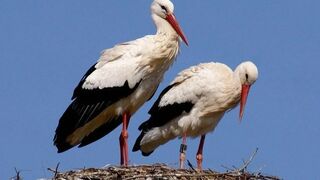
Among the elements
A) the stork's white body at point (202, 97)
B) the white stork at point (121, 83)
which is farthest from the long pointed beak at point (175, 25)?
the stork's white body at point (202, 97)

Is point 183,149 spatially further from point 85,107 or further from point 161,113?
point 85,107

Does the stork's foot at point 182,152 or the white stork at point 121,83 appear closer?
the white stork at point 121,83

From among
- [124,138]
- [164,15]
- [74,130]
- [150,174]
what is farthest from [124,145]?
[150,174]

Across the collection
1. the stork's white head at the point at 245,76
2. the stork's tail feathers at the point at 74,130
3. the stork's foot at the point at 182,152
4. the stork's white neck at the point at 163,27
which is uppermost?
the stork's white neck at the point at 163,27

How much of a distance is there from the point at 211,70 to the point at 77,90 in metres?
1.52

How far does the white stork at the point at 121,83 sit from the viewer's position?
1351 centimetres

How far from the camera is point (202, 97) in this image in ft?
46.4

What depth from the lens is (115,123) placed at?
13.9m

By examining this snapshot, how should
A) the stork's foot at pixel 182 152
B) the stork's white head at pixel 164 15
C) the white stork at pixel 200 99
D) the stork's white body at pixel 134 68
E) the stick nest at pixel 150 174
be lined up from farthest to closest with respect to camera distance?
the white stork at pixel 200 99 → the stork's foot at pixel 182 152 → the stork's white head at pixel 164 15 → the stork's white body at pixel 134 68 → the stick nest at pixel 150 174

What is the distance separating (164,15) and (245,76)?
110 centimetres

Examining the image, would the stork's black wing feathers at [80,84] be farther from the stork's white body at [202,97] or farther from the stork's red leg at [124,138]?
the stork's white body at [202,97]

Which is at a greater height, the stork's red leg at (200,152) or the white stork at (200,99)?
the white stork at (200,99)

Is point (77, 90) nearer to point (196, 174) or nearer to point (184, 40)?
point (184, 40)

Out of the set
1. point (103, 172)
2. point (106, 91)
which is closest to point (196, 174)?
point (103, 172)
